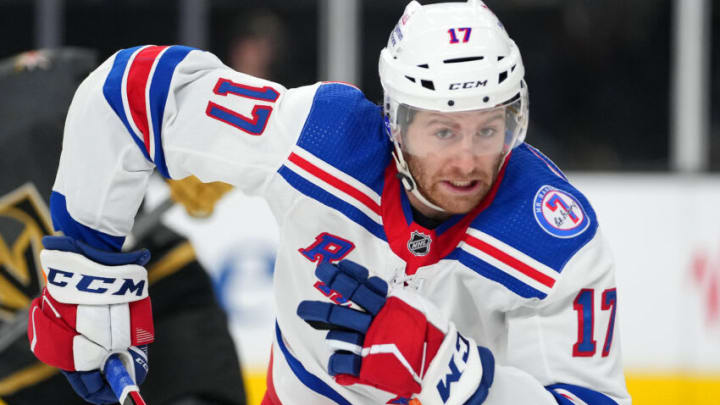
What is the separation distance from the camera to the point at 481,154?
2.01 metres

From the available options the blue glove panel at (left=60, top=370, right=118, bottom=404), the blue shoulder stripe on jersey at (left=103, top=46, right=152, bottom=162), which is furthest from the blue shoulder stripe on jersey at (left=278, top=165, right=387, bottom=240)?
the blue glove panel at (left=60, top=370, right=118, bottom=404)

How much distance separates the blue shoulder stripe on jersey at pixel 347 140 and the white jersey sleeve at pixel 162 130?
33mm

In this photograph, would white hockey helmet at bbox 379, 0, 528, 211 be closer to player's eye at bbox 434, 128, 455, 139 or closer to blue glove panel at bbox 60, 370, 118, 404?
player's eye at bbox 434, 128, 455, 139

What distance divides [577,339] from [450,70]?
0.51 metres

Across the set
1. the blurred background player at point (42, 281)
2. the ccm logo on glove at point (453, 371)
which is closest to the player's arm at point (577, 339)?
the ccm logo on glove at point (453, 371)

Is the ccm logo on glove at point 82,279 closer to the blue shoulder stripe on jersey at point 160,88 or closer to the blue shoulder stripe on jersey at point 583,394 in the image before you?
the blue shoulder stripe on jersey at point 160,88

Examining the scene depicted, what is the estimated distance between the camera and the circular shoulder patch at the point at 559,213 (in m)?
2.00

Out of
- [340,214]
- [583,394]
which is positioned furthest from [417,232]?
[583,394]

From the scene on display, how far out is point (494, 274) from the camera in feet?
6.72

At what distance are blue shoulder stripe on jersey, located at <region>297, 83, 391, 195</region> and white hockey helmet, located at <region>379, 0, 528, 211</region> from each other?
55 millimetres

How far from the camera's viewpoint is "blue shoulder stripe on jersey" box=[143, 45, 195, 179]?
7.29ft

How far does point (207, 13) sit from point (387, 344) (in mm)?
2880

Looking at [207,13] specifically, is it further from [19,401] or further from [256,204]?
[19,401]

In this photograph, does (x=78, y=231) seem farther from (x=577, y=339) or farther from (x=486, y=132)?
(x=577, y=339)
